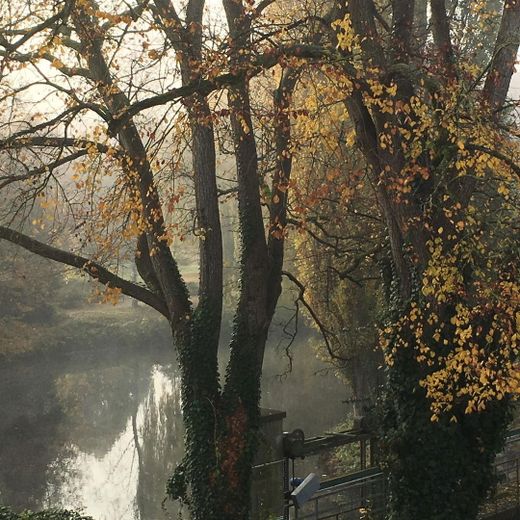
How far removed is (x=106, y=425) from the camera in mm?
26250

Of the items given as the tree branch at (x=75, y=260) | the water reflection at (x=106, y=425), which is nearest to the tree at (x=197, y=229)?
the tree branch at (x=75, y=260)

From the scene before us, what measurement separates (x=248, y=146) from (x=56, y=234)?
314 centimetres

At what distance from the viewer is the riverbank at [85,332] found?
34125 millimetres

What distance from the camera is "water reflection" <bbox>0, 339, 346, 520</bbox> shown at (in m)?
19.4

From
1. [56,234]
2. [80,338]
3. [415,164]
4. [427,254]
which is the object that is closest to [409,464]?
[427,254]

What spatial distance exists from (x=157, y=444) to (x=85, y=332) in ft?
55.8

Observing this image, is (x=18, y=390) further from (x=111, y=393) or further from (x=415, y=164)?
(x=415, y=164)

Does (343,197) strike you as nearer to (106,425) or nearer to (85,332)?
(106,425)

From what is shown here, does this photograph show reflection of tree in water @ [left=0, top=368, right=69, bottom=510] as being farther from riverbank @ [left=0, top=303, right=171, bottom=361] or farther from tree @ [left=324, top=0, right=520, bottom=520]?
tree @ [left=324, top=0, right=520, bottom=520]

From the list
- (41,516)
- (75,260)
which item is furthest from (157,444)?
(75,260)

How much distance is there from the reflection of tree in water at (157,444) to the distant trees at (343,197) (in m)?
7.88

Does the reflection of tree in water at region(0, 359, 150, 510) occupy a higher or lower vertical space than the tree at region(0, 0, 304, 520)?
lower

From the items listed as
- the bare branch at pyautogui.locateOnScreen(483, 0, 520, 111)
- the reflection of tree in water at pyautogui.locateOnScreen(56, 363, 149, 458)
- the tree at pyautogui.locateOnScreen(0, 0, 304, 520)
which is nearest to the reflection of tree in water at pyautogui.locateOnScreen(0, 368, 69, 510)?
the reflection of tree in water at pyautogui.locateOnScreen(56, 363, 149, 458)

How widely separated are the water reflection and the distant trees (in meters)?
5.15
